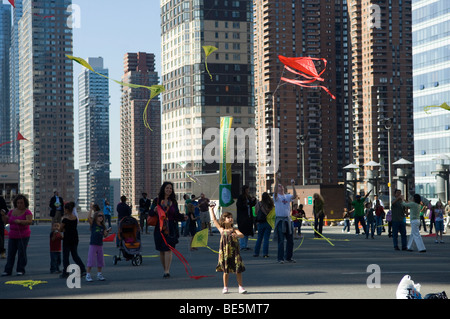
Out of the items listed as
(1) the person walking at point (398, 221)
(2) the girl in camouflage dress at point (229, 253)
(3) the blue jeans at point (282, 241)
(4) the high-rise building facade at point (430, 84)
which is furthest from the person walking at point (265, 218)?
(4) the high-rise building facade at point (430, 84)

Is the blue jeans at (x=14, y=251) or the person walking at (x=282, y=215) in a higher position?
the person walking at (x=282, y=215)

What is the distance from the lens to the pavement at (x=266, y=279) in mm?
11164

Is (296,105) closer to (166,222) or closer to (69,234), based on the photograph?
(69,234)

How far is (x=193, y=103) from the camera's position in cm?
12769

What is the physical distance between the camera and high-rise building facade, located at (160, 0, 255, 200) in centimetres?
12081

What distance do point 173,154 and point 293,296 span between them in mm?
128919

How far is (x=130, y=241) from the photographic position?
17.0 metres

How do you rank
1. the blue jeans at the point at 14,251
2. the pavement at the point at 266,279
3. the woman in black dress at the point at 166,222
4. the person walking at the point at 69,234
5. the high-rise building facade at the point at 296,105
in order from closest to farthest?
the pavement at the point at 266,279 < the woman in black dress at the point at 166,222 < the person walking at the point at 69,234 < the blue jeans at the point at 14,251 < the high-rise building facade at the point at 296,105

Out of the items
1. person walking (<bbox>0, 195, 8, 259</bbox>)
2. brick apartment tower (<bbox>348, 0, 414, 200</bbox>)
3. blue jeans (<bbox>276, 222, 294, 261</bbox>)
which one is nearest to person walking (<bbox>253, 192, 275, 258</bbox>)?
blue jeans (<bbox>276, 222, 294, 261</bbox>)

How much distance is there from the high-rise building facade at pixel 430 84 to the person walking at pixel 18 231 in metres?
77.6

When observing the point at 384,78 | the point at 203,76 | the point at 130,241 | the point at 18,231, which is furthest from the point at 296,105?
the point at 18,231

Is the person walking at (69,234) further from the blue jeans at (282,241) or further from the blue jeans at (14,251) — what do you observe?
the blue jeans at (282,241)

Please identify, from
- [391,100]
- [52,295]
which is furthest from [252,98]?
[52,295]

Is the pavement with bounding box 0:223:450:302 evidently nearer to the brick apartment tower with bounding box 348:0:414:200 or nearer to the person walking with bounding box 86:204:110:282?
the person walking with bounding box 86:204:110:282
